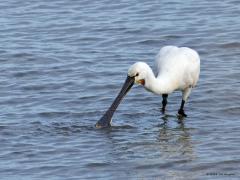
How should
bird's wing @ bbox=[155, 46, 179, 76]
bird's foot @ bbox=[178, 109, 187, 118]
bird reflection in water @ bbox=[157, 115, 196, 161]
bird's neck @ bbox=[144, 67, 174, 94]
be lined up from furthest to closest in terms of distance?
bird's wing @ bbox=[155, 46, 179, 76] → bird's foot @ bbox=[178, 109, 187, 118] → bird's neck @ bbox=[144, 67, 174, 94] → bird reflection in water @ bbox=[157, 115, 196, 161]

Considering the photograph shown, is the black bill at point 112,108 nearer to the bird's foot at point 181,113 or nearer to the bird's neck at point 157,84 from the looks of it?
the bird's neck at point 157,84

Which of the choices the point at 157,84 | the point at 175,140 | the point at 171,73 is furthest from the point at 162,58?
the point at 175,140

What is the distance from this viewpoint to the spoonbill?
10617 millimetres

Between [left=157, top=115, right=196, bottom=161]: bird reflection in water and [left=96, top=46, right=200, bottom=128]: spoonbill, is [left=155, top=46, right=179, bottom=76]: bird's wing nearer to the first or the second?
[left=96, top=46, right=200, bottom=128]: spoonbill

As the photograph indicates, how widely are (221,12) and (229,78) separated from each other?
3.71 meters

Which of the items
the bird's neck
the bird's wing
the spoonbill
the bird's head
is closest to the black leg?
the spoonbill

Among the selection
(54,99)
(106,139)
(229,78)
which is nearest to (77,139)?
(106,139)

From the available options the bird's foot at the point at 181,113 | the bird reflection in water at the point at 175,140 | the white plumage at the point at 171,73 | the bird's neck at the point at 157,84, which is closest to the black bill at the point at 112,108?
the white plumage at the point at 171,73

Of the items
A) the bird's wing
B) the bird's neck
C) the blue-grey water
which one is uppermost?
the bird's wing

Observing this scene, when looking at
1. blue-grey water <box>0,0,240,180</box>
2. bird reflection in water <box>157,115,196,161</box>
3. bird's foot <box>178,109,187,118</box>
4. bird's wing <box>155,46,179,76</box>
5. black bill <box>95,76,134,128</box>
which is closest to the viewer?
blue-grey water <box>0,0,240,180</box>

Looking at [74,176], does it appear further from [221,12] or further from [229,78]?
[221,12]

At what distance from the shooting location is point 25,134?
10.3 meters

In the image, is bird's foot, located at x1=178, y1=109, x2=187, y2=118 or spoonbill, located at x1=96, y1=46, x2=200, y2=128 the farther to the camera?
bird's foot, located at x1=178, y1=109, x2=187, y2=118

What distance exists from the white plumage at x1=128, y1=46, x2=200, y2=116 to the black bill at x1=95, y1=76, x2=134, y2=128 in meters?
0.10
